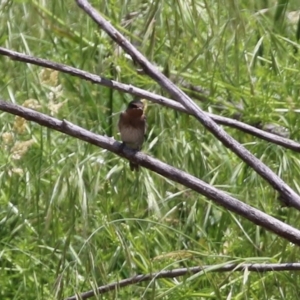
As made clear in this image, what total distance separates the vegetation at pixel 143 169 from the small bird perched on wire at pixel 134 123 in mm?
48

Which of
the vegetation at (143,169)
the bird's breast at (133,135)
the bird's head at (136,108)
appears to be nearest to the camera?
the vegetation at (143,169)

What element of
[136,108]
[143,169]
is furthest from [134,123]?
[143,169]

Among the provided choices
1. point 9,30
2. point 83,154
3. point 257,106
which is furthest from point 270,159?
point 9,30

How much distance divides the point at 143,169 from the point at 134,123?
364 mm

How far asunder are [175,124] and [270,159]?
40cm

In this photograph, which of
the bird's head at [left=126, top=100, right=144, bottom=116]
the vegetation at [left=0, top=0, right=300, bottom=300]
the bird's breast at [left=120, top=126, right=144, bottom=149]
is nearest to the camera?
the vegetation at [left=0, top=0, right=300, bottom=300]

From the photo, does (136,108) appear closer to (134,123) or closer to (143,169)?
(134,123)

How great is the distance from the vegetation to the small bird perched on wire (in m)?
0.05

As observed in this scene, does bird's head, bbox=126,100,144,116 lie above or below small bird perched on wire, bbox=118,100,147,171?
above

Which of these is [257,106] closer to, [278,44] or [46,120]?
[278,44]

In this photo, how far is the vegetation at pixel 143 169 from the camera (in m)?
2.44

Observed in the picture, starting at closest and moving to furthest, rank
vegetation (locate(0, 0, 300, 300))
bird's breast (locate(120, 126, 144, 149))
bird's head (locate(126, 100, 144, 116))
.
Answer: vegetation (locate(0, 0, 300, 300)) → bird's breast (locate(120, 126, 144, 149)) → bird's head (locate(126, 100, 144, 116))

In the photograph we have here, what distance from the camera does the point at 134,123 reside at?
2.98 meters

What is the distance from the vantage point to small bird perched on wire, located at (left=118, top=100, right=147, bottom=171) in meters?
2.86
